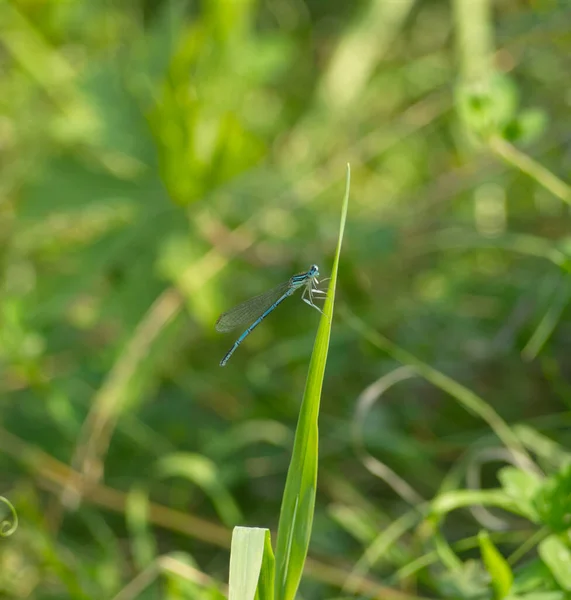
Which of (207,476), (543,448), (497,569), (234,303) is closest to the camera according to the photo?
(497,569)

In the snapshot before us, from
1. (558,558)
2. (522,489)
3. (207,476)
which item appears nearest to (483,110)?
(522,489)

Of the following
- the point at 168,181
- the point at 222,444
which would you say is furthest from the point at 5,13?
the point at 222,444

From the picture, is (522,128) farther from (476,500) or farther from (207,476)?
(207,476)

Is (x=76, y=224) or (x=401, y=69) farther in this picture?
(x=401, y=69)

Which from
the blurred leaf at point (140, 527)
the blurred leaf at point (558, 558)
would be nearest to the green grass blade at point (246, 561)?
the blurred leaf at point (558, 558)

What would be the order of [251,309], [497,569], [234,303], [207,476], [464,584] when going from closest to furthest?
[497,569], [464,584], [207,476], [251,309], [234,303]

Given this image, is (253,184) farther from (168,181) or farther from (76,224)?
(76,224)

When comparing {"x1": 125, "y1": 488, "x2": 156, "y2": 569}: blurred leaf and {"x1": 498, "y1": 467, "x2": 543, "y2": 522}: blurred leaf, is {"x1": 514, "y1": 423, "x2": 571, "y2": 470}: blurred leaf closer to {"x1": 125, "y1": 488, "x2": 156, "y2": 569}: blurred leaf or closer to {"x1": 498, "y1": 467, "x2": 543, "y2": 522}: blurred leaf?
{"x1": 498, "y1": 467, "x2": 543, "y2": 522}: blurred leaf
